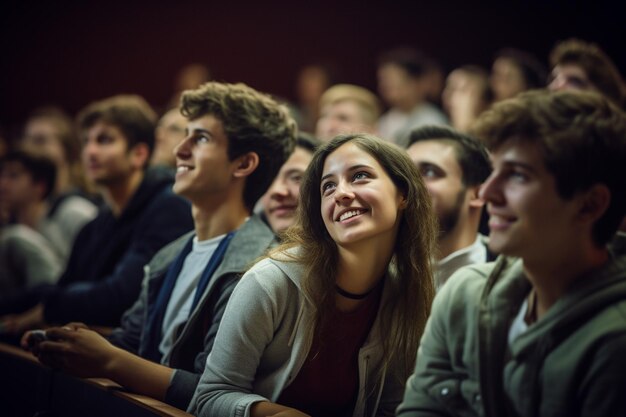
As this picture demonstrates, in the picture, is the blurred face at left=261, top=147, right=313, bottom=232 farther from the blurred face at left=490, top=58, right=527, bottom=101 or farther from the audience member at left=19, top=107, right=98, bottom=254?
the blurred face at left=490, top=58, right=527, bottom=101

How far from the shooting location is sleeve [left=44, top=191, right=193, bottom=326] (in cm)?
317

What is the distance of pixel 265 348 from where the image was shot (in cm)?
215

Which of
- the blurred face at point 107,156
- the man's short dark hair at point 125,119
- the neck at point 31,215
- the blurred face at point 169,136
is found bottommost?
the neck at point 31,215

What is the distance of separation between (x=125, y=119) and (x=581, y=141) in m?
2.68

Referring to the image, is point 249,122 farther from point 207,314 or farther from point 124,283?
point 124,283

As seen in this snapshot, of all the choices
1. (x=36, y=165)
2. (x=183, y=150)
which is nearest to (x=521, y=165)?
(x=183, y=150)

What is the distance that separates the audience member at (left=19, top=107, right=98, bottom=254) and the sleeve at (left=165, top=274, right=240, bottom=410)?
6.72ft

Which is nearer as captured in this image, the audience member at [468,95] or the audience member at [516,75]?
the audience member at [516,75]

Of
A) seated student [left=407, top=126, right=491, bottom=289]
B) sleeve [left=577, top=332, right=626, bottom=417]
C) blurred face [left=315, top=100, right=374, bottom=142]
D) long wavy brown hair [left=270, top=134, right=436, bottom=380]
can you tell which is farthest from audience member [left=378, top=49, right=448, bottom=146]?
sleeve [left=577, top=332, right=626, bottom=417]

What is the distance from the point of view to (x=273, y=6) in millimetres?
8695

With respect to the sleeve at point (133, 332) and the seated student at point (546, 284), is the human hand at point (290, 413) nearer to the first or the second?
the seated student at point (546, 284)

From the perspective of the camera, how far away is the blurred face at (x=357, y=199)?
2127mm

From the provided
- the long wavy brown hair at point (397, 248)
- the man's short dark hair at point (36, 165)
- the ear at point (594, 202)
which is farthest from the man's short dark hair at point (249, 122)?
the man's short dark hair at point (36, 165)

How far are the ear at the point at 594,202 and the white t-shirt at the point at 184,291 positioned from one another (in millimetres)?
1388
